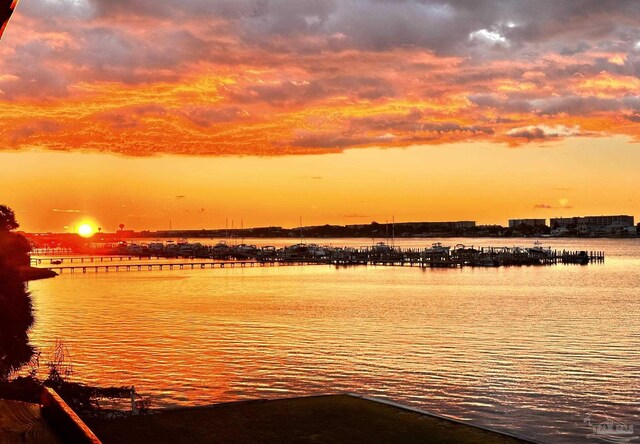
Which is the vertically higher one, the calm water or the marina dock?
the marina dock

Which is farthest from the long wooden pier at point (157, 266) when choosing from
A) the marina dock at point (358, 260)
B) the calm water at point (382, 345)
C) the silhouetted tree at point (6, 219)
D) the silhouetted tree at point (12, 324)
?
the silhouetted tree at point (12, 324)

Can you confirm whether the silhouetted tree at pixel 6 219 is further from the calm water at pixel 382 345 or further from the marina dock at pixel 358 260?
the marina dock at pixel 358 260

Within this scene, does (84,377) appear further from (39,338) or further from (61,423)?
(61,423)

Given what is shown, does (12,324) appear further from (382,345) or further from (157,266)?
(157,266)

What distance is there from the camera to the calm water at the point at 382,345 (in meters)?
27.3

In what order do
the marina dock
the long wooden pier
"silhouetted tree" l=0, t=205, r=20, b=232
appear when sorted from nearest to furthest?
"silhouetted tree" l=0, t=205, r=20, b=232, the long wooden pier, the marina dock

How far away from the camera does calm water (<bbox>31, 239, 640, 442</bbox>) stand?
89.7ft

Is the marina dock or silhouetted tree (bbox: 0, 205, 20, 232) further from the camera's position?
the marina dock

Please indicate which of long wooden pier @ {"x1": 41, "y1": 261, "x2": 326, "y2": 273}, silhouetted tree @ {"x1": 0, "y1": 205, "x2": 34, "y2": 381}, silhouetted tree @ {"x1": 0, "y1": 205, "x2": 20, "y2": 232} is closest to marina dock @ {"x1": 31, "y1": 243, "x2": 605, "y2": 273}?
long wooden pier @ {"x1": 41, "y1": 261, "x2": 326, "y2": 273}

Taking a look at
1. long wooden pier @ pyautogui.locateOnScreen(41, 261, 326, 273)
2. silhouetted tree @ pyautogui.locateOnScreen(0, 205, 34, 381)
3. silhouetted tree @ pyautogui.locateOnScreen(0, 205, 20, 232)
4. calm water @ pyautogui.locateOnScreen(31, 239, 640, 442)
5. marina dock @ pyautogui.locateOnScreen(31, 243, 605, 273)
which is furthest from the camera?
marina dock @ pyautogui.locateOnScreen(31, 243, 605, 273)

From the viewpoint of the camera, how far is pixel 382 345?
41812 millimetres

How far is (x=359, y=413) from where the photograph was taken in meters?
19.3

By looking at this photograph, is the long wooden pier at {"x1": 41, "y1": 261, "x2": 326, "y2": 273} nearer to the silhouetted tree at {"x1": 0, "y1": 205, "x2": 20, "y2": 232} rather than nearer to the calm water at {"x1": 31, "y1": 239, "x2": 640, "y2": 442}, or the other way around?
the calm water at {"x1": 31, "y1": 239, "x2": 640, "y2": 442}

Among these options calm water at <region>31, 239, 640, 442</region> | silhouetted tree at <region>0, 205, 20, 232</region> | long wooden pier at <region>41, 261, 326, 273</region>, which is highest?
silhouetted tree at <region>0, 205, 20, 232</region>
